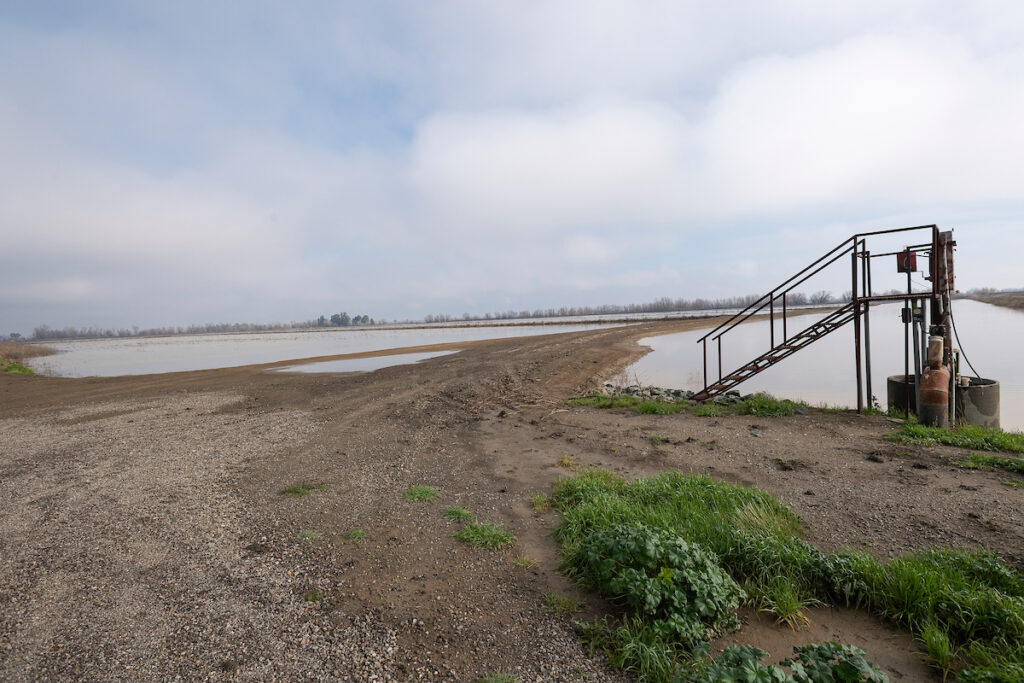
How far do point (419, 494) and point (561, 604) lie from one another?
3045 mm

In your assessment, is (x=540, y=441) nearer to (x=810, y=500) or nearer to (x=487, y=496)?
(x=487, y=496)

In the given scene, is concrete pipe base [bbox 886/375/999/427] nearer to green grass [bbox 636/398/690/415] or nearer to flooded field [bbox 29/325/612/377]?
green grass [bbox 636/398/690/415]

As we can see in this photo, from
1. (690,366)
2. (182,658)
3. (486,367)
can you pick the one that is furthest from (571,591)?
(690,366)

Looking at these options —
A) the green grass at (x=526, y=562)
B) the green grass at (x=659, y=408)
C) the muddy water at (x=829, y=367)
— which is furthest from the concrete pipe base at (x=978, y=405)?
the green grass at (x=526, y=562)

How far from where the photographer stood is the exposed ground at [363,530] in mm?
3654

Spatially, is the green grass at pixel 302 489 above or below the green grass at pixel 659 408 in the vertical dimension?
below

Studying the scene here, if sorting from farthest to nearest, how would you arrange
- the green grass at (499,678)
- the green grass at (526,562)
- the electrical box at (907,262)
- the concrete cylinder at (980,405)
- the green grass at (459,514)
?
the electrical box at (907,262) < the concrete cylinder at (980,405) < the green grass at (459,514) < the green grass at (526,562) < the green grass at (499,678)

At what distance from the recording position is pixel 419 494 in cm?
665

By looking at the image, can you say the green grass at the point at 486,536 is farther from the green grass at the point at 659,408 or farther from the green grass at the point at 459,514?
the green grass at the point at 659,408

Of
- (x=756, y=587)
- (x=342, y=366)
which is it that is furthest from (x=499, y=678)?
(x=342, y=366)

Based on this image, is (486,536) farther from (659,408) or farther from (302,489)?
(659,408)

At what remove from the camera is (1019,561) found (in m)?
4.36

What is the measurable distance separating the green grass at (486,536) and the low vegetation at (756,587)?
598mm

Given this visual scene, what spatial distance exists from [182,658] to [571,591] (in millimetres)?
3063
